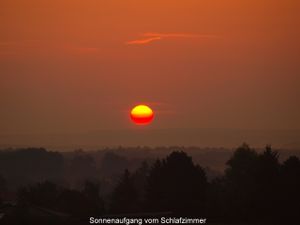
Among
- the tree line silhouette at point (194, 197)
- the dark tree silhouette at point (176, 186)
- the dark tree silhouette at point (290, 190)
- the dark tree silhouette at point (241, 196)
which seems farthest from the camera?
the dark tree silhouette at point (176, 186)

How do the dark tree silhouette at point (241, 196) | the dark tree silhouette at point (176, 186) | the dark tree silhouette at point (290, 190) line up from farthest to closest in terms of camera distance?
the dark tree silhouette at point (176, 186) → the dark tree silhouette at point (241, 196) → the dark tree silhouette at point (290, 190)

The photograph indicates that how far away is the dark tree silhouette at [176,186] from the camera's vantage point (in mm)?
94344

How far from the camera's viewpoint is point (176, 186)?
321ft

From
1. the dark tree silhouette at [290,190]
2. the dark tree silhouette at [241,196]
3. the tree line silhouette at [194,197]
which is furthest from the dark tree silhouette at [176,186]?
the dark tree silhouette at [290,190]

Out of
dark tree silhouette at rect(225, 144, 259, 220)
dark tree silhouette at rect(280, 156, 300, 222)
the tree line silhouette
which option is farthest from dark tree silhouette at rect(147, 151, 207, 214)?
dark tree silhouette at rect(280, 156, 300, 222)

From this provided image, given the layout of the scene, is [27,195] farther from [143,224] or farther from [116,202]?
[143,224]

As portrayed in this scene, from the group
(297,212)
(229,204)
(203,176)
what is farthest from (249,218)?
(203,176)

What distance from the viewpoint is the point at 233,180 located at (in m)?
135

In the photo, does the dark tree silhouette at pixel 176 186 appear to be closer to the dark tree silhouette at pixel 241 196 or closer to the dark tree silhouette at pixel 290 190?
the dark tree silhouette at pixel 241 196

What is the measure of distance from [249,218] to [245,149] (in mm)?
97427

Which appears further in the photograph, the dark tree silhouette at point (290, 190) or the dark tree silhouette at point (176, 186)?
the dark tree silhouette at point (176, 186)

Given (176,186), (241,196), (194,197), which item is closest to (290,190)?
(241,196)

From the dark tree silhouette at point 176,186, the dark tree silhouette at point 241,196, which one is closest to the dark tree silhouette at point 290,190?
the dark tree silhouette at point 241,196

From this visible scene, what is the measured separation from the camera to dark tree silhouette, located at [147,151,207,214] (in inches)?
3714
